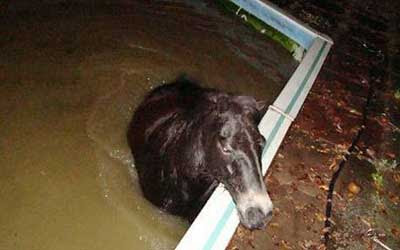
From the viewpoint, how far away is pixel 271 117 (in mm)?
5621

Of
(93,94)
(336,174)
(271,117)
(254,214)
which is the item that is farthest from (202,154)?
(93,94)

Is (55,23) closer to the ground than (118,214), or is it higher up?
higher up

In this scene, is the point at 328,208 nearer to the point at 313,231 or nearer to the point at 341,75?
the point at 313,231

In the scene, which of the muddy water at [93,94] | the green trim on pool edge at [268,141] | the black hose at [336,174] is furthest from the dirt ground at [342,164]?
the muddy water at [93,94]

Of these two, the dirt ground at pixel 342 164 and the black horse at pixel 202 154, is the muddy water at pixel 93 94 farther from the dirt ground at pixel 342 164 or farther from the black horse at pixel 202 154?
the dirt ground at pixel 342 164

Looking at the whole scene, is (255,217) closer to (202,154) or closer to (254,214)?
(254,214)

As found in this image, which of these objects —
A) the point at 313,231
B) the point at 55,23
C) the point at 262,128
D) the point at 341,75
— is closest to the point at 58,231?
the point at 262,128

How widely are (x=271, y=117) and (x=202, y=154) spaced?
1976mm

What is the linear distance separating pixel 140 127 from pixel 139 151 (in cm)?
40

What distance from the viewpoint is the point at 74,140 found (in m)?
5.90

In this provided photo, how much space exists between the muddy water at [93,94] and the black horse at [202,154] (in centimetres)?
46

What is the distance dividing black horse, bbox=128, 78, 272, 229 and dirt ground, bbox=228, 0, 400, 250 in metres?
1.02

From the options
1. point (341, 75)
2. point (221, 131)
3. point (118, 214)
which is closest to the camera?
point (221, 131)

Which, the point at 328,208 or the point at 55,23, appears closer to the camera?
the point at 328,208
